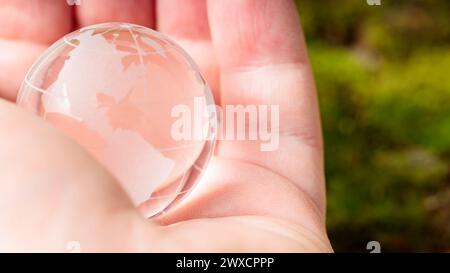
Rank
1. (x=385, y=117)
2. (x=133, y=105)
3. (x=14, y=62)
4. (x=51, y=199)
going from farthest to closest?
1. (x=385, y=117)
2. (x=14, y=62)
3. (x=133, y=105)
4. (x=51, y=199)

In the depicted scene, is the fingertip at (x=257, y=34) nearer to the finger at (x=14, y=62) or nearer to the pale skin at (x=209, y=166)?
the pale skin at (x=209, y=166)

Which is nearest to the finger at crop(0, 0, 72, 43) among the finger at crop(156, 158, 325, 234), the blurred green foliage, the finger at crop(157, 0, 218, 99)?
the finger at crop(157, 0, 218, 99)

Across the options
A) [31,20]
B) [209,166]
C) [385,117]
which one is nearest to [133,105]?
[209,166]

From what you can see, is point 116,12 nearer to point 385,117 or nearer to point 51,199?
point 51,199
